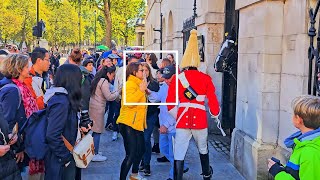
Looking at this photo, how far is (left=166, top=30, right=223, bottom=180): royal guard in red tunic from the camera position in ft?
17.7

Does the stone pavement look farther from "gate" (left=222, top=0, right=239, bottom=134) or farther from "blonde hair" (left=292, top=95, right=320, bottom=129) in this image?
"blonde hair" (left=292, top=95, right=320, bottom=129)

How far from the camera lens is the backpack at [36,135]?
386 centimetres

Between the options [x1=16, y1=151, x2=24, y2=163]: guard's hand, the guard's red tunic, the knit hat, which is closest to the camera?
[x1=16, y1=151, x2=24, y2=163]: guard's hand

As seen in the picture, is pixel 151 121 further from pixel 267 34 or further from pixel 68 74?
pixel 68 74

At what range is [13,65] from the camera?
4457 mm

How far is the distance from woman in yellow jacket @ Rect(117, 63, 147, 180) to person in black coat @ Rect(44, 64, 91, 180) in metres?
1.47

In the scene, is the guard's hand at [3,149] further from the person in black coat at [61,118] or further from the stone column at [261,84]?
the stone column at [261,84]

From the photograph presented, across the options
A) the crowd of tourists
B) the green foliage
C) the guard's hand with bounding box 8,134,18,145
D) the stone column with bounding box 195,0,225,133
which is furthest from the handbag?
the green foliage

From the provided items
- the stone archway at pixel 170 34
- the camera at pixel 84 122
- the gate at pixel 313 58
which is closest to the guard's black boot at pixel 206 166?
the gate at pixel 313 58

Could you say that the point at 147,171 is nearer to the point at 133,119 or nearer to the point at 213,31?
the point at 133,119

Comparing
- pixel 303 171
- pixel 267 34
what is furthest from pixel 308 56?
pixel 303 171

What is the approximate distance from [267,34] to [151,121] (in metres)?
2.31

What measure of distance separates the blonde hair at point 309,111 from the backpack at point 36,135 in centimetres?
235

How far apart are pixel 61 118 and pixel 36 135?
0.31m
